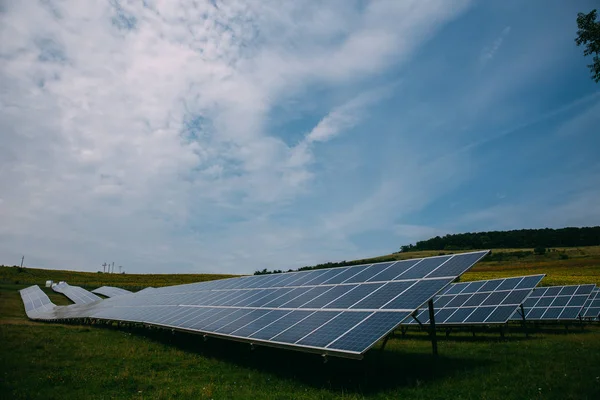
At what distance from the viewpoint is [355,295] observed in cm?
1603

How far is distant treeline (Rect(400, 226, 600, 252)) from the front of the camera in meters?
117

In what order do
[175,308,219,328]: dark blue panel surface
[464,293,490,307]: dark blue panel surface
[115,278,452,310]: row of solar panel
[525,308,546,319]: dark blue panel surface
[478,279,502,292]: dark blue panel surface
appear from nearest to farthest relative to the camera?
1. [115,278,452,310]: row of solar panel
2. [175,308,219,328]: dark blue panel surface
3. [464,293,490,307]: dark blue panel surface
4. [478,279,502,292]: dark blue panel surface
5. [525,308,546,319]: dark blue panel surface

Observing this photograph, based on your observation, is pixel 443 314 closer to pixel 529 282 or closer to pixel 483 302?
pixel 483 302

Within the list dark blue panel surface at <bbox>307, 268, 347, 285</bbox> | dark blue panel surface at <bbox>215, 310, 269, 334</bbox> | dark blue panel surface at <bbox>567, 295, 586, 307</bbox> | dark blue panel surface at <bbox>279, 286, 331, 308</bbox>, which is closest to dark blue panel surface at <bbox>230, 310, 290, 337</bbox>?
dark blue panel surface at <bbox>215, 310, 269, 334</bbox>

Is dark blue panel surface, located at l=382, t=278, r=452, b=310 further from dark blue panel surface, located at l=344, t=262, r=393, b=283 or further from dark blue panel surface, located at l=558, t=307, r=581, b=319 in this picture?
dark blue panel surface, located at l=558, t=307, r=581, b=319

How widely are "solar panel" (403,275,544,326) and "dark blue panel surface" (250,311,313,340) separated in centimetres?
867

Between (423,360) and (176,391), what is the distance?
31.7ft

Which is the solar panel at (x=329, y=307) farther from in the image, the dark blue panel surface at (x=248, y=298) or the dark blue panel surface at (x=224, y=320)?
the dark blue panel surface at (x=248, y=298)

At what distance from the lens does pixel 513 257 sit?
104 m

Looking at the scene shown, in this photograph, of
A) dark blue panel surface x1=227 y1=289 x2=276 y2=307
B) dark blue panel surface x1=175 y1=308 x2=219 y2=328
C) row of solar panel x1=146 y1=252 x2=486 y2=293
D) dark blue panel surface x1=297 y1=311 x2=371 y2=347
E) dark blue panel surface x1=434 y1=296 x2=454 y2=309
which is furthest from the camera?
dark blue panel surface x1=434 y1=296 x2=454 y2=309

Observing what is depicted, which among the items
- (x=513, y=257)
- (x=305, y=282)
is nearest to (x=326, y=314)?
(x=305, y=282)

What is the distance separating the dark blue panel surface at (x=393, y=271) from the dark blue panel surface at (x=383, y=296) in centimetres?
145

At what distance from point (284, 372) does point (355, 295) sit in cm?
426

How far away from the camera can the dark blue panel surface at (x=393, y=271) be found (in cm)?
1738
